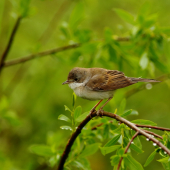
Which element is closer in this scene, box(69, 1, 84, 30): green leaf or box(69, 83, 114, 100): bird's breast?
box(69, 83, 114, 100): bird's breast

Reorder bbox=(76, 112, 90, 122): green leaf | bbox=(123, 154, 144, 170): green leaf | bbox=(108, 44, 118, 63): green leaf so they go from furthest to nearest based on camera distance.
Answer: bbox=(108, 44, 118, 63): green leaf → bbox=(76, 112, 90, 122): green leaf → bbox=(123, 154, 144, 170): green leaf

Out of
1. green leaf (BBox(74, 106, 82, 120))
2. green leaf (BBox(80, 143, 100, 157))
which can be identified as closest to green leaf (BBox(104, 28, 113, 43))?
green leaf (BBox(80, 143, 100, 157))

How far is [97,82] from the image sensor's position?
3416 mm

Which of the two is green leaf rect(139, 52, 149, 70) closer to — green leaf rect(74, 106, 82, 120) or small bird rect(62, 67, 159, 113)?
small bird rect(62, 67, 159, 113)

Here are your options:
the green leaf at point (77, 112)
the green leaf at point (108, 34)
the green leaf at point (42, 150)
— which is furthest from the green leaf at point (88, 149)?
the green leaf at point (108, 34)

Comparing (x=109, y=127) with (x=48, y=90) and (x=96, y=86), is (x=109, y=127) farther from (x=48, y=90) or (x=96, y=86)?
(x=48, y=90)

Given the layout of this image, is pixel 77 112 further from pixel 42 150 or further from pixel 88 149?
pixel 42 150

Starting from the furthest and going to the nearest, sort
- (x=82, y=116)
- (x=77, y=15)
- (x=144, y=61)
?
(x=77, y=15), (x=144, y=61), (x=82, y=116)

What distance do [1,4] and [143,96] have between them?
3.07m

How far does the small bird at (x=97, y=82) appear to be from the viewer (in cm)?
317

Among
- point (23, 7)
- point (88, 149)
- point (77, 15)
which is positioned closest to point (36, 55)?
point (23, 7)

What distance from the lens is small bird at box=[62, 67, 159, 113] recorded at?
317 centimetres

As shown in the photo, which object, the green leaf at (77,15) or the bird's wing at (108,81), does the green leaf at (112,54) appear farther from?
the green leaf at (77,15)

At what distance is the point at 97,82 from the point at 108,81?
0.16m
